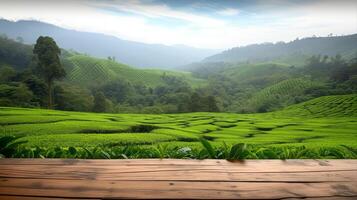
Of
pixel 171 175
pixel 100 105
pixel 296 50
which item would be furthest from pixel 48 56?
pixel 296 50

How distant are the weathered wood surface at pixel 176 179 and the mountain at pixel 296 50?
4628 inches

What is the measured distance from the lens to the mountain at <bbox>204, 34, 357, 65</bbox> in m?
123

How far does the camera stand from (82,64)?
69125 millimetres

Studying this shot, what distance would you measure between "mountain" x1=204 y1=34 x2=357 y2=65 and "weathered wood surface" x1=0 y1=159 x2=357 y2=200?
118 m

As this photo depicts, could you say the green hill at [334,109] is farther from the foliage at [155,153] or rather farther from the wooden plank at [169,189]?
the wooden plank at [169,189]

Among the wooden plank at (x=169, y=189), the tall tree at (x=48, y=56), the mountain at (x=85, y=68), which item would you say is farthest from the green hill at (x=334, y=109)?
the mountain at (x=85, y=68)

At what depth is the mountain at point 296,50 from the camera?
123 meters

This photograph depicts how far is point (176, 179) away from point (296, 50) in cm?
15768

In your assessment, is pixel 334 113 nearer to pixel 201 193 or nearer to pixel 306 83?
pixel 201 193

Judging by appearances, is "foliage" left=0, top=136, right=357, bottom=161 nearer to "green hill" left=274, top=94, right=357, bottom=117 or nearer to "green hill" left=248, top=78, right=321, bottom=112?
"green hill" left=274, top=94, right=357, bottom=117

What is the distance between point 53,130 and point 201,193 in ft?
16.6

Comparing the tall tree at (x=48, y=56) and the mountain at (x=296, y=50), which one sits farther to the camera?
the mountain at (x=296, y=50)

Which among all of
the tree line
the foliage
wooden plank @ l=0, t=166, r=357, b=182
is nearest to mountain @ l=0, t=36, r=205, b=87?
the tree line

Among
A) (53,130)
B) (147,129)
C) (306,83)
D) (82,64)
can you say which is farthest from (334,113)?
(82,64)
